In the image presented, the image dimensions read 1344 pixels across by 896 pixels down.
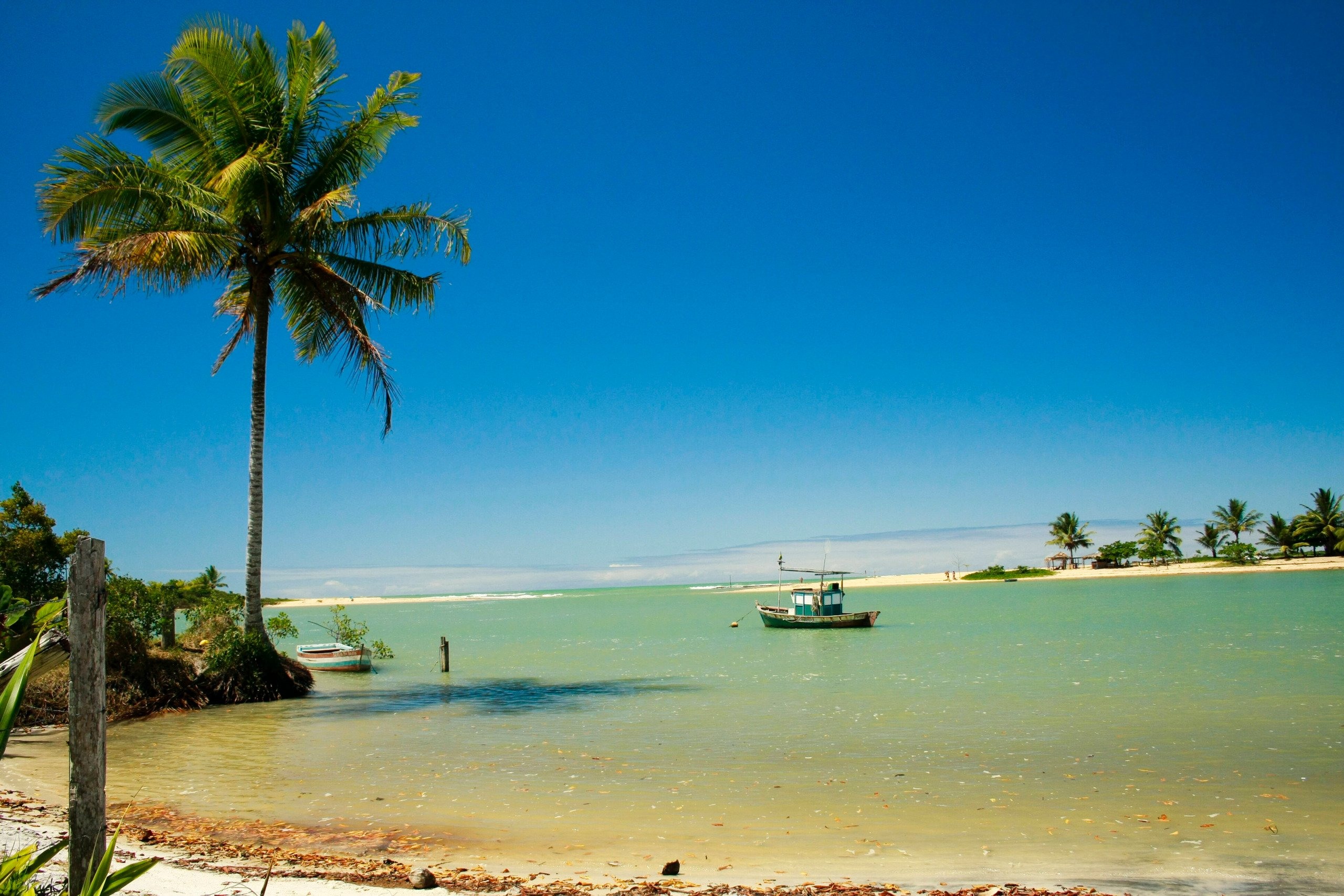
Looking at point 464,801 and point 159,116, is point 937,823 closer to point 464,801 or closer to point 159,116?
point 464,801

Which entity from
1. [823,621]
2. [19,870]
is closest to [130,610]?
[19,870]

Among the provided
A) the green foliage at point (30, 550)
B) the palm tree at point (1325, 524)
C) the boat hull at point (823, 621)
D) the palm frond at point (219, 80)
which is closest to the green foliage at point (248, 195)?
the palm frond at point (219, 80)

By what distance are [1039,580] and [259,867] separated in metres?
128

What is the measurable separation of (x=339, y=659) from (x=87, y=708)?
1007 inches

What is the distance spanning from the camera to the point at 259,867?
7.51 metres

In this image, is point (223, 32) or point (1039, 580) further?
point (1039, 580)

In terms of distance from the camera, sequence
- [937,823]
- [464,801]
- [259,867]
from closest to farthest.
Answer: [259,867] → [937,823] → [464,801]

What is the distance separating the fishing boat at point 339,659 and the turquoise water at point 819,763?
73 centimetres

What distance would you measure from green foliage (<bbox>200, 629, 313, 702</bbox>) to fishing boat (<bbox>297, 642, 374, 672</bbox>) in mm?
9423

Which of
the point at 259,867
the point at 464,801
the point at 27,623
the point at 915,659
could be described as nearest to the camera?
the point at 27,623

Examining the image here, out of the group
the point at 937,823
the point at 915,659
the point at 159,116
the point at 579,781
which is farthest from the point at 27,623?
the point at 915,659

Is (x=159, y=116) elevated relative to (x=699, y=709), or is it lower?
elevated

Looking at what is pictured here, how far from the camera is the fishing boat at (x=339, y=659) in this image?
28.9 metres

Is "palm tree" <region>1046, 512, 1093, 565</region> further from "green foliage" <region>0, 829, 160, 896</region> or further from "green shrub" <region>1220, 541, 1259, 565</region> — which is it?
"green foliage" <region>0, 829, 160, 896</region>
